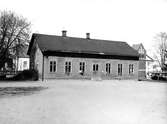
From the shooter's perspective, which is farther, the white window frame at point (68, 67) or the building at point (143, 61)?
the building at point (143, 61)

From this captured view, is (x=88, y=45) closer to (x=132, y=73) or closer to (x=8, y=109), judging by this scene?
(x=132, y=73)

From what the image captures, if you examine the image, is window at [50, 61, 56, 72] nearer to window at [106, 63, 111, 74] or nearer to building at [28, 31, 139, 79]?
building at [28, 31, 139, 79]

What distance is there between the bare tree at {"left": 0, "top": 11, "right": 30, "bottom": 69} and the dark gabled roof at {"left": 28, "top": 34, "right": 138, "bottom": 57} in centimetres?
224

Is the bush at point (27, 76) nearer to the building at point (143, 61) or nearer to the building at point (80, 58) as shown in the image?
the building at point (80, 58)

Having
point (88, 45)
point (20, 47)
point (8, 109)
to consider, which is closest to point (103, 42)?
point (88, 45)

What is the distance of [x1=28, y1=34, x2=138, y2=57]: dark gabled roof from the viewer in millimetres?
34969

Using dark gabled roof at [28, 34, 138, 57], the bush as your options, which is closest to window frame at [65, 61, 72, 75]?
dark gabled roof at [28, 34, 138, 57]

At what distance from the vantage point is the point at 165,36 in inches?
2245

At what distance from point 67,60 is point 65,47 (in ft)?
6.57

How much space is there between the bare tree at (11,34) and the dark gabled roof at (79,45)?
2.24m

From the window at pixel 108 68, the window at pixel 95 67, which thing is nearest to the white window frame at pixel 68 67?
the window at pixel 95 67

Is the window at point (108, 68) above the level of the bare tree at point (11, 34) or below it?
below

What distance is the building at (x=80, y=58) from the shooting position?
33.9 metres

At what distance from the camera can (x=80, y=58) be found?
35.4 m
